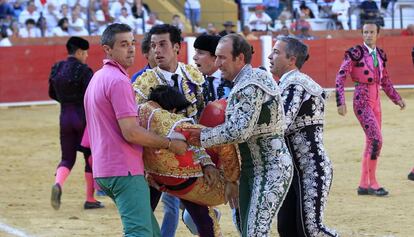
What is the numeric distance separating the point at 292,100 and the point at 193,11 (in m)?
16.1

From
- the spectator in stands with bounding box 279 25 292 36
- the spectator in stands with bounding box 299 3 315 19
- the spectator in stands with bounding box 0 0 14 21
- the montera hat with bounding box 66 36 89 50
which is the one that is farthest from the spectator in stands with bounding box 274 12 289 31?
the montera hat with bounding box 66 36 89 50

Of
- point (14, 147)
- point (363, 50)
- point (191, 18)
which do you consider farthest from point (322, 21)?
point (363, 50)

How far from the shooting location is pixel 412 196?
8.73 metres

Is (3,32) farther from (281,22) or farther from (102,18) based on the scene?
(281,22)

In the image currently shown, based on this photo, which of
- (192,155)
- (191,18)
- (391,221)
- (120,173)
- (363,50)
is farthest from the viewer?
(191,18)

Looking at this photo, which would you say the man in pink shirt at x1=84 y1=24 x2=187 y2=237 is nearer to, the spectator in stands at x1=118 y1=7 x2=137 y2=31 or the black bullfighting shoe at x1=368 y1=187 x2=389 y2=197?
the black bullfighting shoe at x1=368 y1=187 x2=389 y2=197

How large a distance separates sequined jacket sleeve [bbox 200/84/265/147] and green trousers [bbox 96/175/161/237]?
0.43 metres

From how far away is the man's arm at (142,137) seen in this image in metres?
4.55

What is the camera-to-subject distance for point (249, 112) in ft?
14.8

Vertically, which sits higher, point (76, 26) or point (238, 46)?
point (238, 46)

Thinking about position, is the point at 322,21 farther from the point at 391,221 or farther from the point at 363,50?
the point at 391,221

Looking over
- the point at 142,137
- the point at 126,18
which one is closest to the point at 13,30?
the point at 126,18

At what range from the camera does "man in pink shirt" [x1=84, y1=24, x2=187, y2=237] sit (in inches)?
180

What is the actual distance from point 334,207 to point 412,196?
956mm
